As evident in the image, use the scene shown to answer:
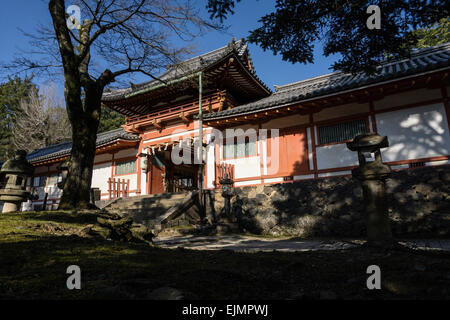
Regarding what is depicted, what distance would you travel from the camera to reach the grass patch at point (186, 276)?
1920mm

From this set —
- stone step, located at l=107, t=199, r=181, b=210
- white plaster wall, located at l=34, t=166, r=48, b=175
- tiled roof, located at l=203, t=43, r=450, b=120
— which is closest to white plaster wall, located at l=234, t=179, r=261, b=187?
stone step, located at l=107, t=199, r=181, b=210

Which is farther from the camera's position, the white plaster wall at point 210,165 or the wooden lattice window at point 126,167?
the wooden lattice window at point 126,167

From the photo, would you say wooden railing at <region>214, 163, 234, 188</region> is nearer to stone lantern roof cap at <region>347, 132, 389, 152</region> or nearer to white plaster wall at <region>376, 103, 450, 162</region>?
white plaster wall at <region>376, 103, 450, 162</region>

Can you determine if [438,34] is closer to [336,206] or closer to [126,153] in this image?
[336,206]

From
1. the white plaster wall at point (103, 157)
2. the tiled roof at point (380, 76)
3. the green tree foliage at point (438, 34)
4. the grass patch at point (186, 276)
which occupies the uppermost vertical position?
the green tree foliage at point (438, 34)

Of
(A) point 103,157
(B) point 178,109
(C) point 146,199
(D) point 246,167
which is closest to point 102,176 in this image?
(A) point 103,157

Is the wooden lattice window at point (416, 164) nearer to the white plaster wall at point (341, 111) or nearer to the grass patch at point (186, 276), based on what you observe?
the white plaster wall at point (341, 111)

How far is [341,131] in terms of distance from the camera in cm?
959

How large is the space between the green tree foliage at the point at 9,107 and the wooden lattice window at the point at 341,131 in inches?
1378

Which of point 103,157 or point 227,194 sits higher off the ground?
point 103,157

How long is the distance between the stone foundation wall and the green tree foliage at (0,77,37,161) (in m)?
33.1

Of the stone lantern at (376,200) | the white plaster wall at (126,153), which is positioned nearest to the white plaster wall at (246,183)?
the stone lantern at (376,200)

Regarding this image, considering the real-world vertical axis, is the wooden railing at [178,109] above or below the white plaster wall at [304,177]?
above

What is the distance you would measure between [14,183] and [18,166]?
0.54 m
